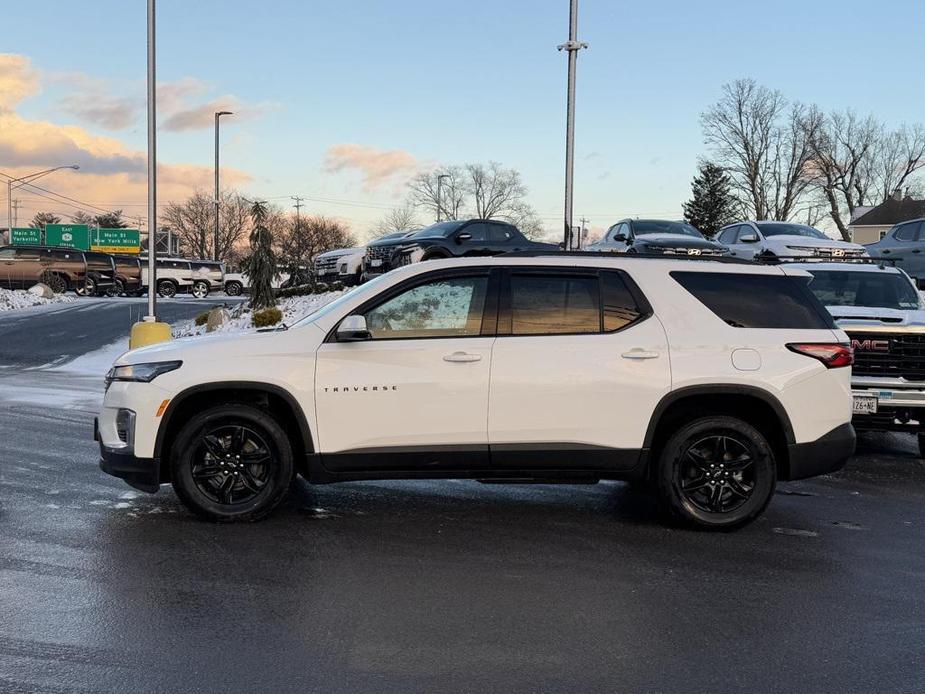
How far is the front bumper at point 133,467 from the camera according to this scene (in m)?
5.80

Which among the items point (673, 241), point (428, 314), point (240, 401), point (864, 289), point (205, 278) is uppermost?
point (673, 241)

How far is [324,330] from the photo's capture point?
5859 mm

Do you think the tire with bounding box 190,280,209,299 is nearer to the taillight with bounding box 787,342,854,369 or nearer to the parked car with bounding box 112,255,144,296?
the parked car with bounding box 112,255,144,296

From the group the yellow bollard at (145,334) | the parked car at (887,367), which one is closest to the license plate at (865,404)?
the parked car at (887,367)

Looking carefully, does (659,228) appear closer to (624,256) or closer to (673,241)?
(673,241)

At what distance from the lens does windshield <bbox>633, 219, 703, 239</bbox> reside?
62.1 ft

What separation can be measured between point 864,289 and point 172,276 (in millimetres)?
37532

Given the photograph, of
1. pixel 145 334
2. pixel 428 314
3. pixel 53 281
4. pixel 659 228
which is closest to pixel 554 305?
pixel 428 314

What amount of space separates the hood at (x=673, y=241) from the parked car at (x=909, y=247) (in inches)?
206

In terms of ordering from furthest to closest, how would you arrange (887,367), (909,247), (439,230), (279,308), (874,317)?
(279,308), (909,247), (439,230), (874,317), (887,367)

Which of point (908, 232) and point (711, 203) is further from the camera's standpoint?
point (711, 203)

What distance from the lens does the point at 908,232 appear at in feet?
67.6

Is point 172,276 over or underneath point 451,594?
over

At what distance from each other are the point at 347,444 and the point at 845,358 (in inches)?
135
